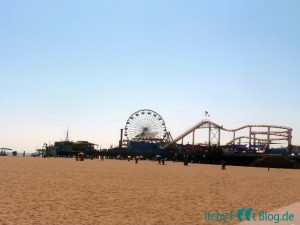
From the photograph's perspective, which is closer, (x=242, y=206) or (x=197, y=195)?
(x=242, y=206)

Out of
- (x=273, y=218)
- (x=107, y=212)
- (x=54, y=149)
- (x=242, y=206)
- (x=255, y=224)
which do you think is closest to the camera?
(x=255, y=224)

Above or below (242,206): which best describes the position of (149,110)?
above

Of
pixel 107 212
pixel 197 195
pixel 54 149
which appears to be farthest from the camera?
pixel 54 149

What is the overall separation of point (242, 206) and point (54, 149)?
10878 centimetres

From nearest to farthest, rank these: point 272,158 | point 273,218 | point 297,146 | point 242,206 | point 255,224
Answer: point 255,224
point 273,218
point 242,206
point 272,158
point 297,146

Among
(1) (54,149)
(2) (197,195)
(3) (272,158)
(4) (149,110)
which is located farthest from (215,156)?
(2) (197,195)

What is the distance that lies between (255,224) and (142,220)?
2849mm

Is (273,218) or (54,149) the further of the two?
(54,149)

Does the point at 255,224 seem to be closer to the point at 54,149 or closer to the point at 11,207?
the point at 11,207

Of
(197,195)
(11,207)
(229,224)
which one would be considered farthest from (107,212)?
(197,195)

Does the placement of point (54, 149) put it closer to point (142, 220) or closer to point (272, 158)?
point (272, 158)

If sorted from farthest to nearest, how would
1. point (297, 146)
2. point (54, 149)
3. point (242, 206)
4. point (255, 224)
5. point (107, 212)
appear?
1. point (54, 149)
2. point (297, 146)
3. point (242, 206)
4. point (107, 212)
5. point (255, 224)

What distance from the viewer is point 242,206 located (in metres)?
13.2

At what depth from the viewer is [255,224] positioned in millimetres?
8508
